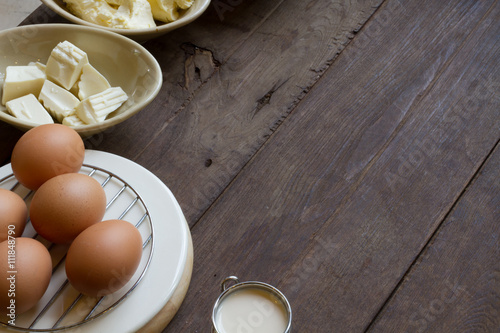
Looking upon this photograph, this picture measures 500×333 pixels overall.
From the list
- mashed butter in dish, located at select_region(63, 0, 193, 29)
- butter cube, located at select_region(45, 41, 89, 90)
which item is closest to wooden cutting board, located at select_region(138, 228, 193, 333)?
butter cube, located at select_region(45, 41, 89, 90)

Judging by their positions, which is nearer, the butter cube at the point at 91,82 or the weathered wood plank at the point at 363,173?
the weathered wood plank at the point at 363,173

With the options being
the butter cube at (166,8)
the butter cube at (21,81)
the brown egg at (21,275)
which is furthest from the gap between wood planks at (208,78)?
the brown egg at (21,275)

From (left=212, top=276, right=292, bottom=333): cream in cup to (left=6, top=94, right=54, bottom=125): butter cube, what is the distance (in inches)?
16.9

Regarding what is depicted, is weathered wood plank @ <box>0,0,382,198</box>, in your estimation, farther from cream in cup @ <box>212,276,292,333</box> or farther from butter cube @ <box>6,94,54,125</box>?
cream in cup @ <box>212,276,292,333</box>

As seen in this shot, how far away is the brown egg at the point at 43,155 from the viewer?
750 mm

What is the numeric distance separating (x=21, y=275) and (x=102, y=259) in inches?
3.7

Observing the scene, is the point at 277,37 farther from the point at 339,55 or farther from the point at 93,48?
the point at 93,48

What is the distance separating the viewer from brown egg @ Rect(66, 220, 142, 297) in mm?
657

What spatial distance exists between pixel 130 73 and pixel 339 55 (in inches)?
17.4

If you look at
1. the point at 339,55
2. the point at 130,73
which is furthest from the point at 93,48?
the point at 339,55

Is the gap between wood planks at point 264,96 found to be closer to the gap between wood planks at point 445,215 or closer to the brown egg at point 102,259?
the gap between wood planks at point 445,215

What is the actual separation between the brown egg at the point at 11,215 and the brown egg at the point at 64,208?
0.06ft

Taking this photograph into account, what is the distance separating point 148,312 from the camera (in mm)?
697

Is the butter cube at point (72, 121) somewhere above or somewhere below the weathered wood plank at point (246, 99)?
below
